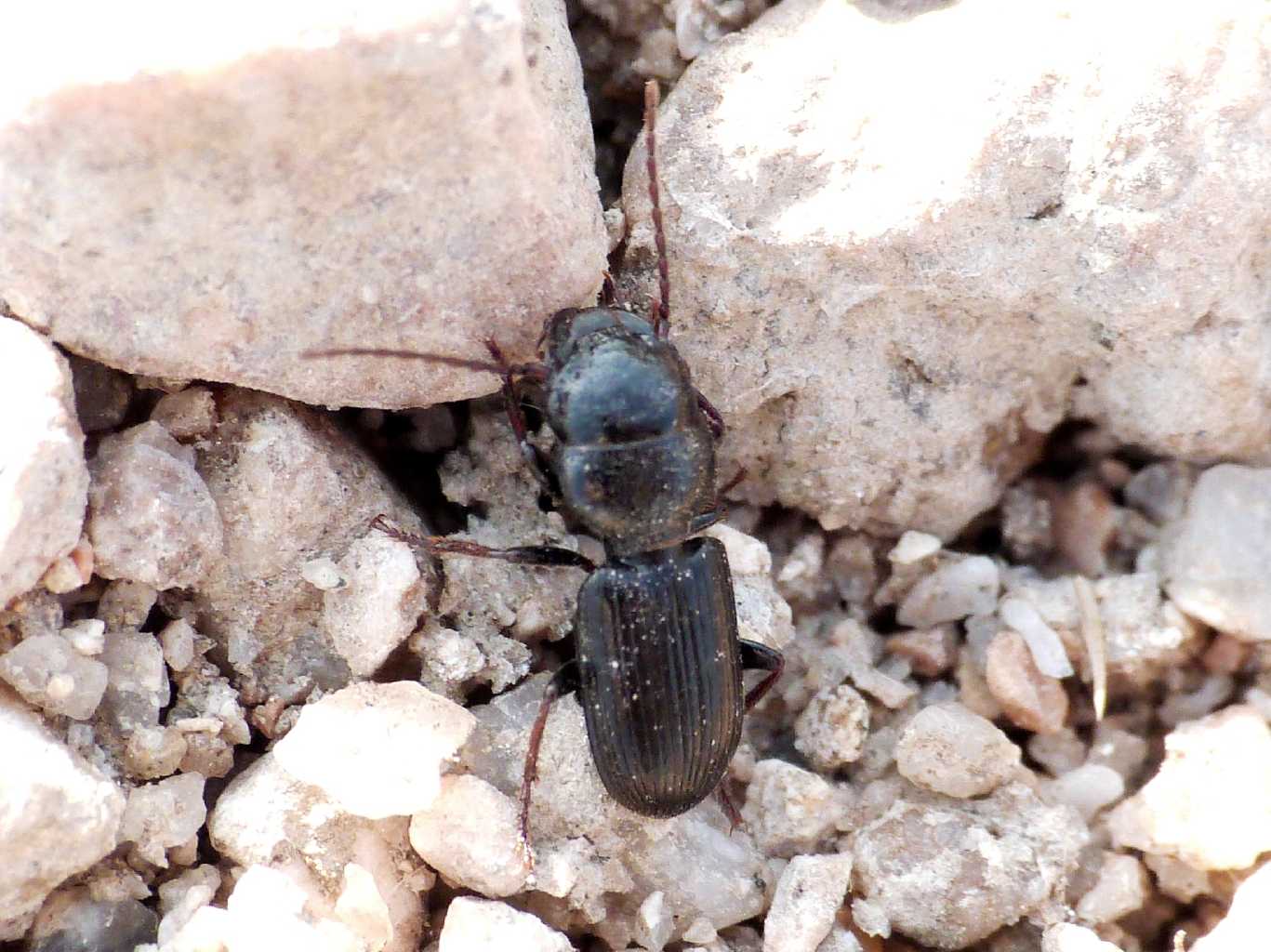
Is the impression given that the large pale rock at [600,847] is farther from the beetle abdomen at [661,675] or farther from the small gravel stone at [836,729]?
Result: the small gravel stone at [836,729]

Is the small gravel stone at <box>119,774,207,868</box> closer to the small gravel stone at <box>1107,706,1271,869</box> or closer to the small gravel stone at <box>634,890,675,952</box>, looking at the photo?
the small gravel stone at <box>634,890,675,952</box>

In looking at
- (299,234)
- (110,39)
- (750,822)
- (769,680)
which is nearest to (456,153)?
(299,234)

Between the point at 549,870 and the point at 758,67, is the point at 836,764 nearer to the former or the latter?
the point at 549,870

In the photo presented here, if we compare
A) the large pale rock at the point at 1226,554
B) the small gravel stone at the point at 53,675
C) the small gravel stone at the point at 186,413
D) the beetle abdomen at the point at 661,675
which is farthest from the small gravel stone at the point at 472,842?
the large pale rock at the point at 1226,554

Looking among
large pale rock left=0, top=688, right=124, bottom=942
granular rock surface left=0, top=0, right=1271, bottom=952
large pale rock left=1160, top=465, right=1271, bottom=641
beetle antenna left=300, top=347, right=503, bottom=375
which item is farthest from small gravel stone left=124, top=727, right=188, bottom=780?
large pale rock left=1160, top=465, right=1271, bottom=641

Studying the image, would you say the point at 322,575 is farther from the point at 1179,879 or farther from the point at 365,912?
the point at 1179,879

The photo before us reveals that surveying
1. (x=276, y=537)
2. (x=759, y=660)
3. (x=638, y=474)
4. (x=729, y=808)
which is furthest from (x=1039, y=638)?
(x=276, y=537)

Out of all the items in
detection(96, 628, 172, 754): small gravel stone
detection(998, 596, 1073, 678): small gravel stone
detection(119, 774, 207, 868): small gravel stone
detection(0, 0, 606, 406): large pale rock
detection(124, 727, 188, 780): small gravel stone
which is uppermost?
detection(0, 0, 606, 406): large pale rock

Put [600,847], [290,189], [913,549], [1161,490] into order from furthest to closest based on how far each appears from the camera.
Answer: [1161,490] < [913,549] < [600,847] < [290,189]
